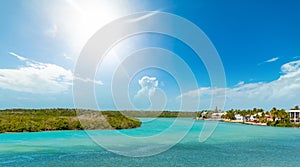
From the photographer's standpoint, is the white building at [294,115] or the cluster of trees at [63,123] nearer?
the cluster of trees at [63,123]

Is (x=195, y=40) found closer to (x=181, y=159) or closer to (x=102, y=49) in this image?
(x=102, y=49)

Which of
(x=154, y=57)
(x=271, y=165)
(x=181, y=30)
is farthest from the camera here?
(x=271, y=165)

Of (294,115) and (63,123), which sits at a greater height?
(294,115)

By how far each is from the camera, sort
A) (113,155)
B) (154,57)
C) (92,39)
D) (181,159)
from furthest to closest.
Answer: (113,155), (181,159), (154,57), (92,39)

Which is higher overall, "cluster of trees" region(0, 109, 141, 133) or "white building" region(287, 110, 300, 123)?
"white building" region(287, 110, 300, 123)

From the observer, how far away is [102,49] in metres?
4.41

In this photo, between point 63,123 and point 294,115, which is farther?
point 294,115

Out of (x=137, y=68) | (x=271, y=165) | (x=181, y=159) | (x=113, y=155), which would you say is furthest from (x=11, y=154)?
(x=271, y=165)

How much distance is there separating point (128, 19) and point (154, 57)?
3.10 feet

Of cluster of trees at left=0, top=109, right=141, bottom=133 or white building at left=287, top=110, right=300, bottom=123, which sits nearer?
cluster of trees at left=0, top=109, right=141, bottom=133

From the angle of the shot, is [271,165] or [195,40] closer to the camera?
[195,40]

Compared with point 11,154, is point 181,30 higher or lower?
higher

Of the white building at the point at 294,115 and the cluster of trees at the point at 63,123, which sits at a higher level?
the white building at the point at 294,115

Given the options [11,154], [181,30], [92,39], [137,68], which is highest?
[181,30]
